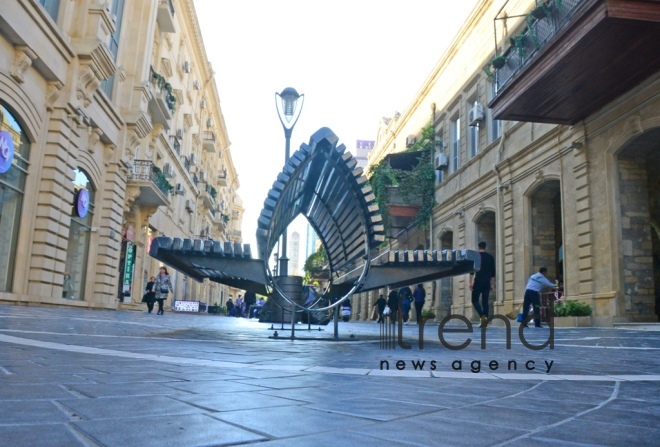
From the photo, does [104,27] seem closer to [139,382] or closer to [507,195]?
[507,195]

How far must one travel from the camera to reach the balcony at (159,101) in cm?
2619

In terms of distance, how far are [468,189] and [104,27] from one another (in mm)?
15147

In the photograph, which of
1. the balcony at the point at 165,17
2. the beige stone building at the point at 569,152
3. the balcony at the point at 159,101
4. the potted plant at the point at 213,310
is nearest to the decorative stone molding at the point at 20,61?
the balcony at the point at 159,101

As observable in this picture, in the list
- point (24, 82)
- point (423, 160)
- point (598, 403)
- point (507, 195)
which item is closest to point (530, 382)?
point (598, 403)

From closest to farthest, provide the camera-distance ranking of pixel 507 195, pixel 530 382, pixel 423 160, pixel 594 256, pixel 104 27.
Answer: pixel 530 382, pixel 594 256, pixel 104 27, pixel 507 195, pixel 423 160

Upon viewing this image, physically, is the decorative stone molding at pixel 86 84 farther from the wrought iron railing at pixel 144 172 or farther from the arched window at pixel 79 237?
the wrought iron railing at pixel 144 172

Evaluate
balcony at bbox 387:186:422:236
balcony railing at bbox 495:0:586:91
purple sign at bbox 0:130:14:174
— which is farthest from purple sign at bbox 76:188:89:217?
balcony at bbox 387:186:422:236

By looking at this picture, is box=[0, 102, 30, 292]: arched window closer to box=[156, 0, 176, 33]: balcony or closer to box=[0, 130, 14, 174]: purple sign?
box=[0, 130, 14, 174]: purple sign

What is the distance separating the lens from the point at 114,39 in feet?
70.1

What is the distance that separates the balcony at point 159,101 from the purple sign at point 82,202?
27.6 ft

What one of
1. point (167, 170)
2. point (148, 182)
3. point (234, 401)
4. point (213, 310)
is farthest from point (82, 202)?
point (213, 310)

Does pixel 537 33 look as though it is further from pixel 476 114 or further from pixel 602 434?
pixel 602 434

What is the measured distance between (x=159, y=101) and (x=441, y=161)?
1381 centimetres

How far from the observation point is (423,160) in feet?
97.3
